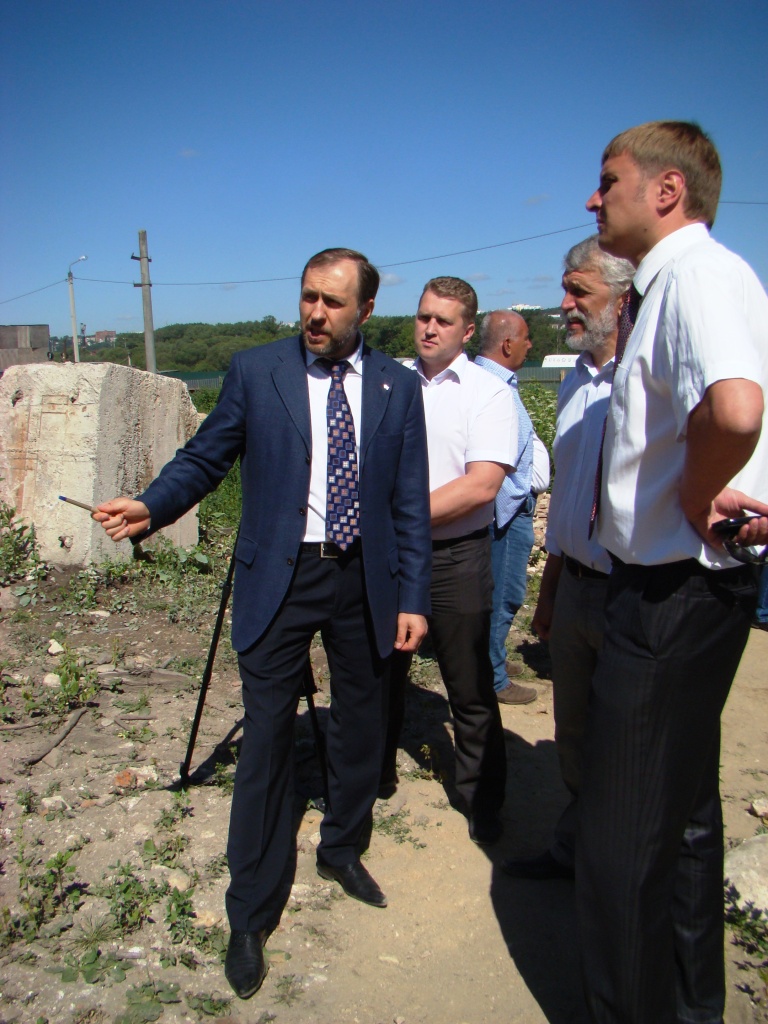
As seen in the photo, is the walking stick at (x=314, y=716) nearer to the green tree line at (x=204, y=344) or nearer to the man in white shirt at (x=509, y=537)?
the man in white shirt at (x=509, y=537)

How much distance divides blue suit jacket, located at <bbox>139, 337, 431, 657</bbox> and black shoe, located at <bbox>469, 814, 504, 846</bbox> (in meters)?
1.01

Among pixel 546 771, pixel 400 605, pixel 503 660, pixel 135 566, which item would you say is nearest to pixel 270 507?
pixel 400 605

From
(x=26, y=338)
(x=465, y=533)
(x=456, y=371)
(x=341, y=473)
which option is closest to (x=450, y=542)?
(x=465, y=533)

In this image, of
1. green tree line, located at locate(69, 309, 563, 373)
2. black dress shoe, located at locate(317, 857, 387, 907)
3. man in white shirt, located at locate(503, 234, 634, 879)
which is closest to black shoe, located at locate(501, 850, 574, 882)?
man in white shirt, located at locate(503, 234, 634, 879)

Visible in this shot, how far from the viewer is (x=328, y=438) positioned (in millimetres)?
2617

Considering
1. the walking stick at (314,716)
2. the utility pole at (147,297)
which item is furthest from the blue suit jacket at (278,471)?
the utility pole at (147,297)

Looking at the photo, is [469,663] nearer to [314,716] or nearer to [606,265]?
[314,716]

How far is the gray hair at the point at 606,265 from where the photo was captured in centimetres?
266

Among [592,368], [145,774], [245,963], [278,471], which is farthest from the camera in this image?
[145,774]

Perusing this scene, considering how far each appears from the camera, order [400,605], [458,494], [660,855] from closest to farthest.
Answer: [660,855], [400,605], [458,494]

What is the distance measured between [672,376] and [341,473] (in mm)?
1191

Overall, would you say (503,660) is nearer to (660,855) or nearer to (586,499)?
(586,499)

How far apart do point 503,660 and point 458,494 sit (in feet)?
6.03

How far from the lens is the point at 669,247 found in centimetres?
183
